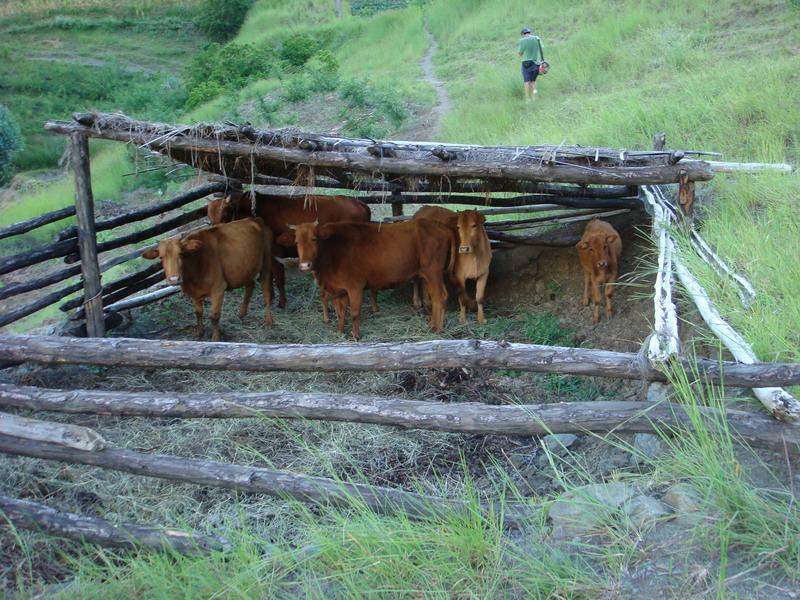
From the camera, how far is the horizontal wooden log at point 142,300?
33.9 feet

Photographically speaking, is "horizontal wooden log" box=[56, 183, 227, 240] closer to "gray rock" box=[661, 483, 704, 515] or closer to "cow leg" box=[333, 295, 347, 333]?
"cow leg" box=[333, 295, 347, 333]

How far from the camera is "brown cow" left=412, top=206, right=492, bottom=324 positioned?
9.46m

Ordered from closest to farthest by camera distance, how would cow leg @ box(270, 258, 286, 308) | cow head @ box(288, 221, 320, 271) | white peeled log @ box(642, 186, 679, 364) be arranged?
white peeled log @ box(642, 186, 679, 364) < cow head @ box(288, 221, 320, 271) < cow leg @ box(270, 258, 286, 308)

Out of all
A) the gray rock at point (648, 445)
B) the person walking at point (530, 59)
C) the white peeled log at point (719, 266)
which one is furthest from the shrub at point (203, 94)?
the gray rock at point (648, 445)

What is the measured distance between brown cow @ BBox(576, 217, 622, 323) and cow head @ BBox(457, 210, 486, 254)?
113 centimetres

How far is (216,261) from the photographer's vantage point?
9695 mm

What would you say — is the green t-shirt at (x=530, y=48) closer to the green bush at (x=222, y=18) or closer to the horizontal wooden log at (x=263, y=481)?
the horizontal wooden log at (x=263, y=481)

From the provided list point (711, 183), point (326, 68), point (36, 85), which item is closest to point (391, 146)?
point (711, 183)

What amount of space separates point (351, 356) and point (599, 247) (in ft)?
12.6

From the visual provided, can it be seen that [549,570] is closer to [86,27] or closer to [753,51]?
[753,51]

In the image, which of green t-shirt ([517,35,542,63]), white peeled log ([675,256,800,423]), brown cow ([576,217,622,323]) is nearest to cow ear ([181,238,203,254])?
brown cow ([576,217,622,323])

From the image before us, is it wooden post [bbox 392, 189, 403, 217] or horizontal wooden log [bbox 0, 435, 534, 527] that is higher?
wooden post [bbox 392, 189, 403, 217]

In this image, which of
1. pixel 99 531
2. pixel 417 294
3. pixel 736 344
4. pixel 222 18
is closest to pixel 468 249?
pixel 417 294

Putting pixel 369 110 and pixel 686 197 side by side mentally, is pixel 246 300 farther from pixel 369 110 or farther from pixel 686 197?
pixel 369 110
